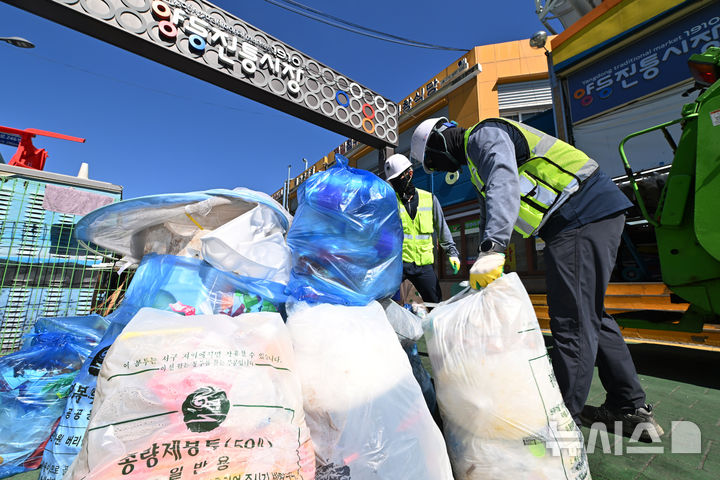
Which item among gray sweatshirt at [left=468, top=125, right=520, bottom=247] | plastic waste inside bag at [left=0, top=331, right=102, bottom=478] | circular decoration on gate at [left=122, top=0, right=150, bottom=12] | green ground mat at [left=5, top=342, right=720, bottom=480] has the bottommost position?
green ground mat at [left=5, top=342, right=720, bottom=480]

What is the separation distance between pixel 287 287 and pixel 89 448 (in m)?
0.76

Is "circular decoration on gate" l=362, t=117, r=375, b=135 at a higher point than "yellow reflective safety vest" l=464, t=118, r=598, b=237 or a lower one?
higher

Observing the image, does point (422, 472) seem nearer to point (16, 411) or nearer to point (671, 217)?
point (16, 411)

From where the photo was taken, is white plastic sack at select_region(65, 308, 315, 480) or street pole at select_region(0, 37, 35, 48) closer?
white plastic sack at select_region(65, 308, 315, 480)

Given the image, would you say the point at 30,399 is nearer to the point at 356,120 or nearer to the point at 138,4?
the point at 138,4

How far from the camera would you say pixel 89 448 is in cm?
61

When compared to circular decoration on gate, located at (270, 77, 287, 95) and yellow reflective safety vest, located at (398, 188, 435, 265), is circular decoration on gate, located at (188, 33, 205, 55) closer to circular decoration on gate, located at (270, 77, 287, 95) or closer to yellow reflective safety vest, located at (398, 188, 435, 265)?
circular decoration on gate, located at (270, 77, 287, 95)

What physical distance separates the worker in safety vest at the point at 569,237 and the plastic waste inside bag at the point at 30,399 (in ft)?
5.56

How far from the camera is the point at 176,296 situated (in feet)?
3.70

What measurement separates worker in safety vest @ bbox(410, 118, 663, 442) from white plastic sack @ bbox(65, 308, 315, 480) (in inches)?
31.1

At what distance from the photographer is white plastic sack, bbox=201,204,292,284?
1.19m

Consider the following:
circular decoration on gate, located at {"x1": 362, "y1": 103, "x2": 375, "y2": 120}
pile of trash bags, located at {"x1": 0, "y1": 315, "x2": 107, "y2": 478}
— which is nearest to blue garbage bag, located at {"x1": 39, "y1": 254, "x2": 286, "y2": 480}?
pile of trash bags, located at {"x1": 0, "y1": 315, "x2": 107, "y2": 478}

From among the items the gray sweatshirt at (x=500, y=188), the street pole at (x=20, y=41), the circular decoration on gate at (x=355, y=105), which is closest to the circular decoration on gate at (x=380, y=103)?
the circular decoration on gate at (x=355, y=105)

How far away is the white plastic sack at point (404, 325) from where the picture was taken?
1.30 metres
